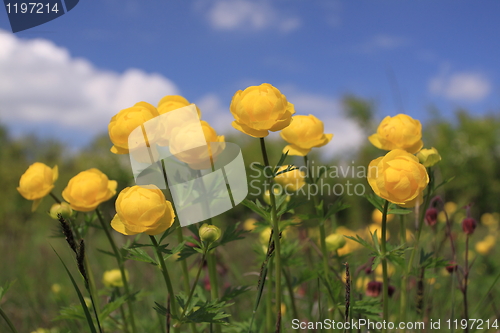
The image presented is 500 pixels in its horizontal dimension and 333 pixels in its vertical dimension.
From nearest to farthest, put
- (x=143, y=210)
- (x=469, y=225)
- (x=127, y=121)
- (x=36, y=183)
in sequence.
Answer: (x=143, y=210) → (x=127, y=121) → (x=36, y=183) → (x=469, y=225)

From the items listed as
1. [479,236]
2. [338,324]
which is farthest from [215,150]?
[479,236]

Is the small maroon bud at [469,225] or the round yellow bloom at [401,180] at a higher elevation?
the round yellow bloom at [401,180]

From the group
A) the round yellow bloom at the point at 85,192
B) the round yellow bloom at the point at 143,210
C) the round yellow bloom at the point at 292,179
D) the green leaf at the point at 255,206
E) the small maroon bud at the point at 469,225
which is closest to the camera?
the round yellow bloom at the point at 143,210

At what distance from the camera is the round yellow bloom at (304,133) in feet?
3.41

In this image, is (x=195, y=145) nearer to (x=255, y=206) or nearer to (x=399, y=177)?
(x=255, y=206)

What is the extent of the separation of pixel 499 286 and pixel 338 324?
7.02ft

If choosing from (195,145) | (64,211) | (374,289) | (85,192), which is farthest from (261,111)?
(374,289)

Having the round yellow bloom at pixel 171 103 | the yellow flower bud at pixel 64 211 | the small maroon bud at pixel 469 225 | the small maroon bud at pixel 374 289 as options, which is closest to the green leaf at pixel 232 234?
the round yellow bloom at pixel 171 103

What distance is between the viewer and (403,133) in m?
1.00

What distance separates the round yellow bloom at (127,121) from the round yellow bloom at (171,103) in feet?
0.11

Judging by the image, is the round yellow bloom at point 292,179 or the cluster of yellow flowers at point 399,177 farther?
the round yellow bloom at point 292,179

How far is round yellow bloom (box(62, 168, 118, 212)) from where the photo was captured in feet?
3.21

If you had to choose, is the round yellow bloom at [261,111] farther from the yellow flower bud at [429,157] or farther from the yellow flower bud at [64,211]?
the yellow flower bud at [64,211]

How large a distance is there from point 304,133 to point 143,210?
1.70 ft
